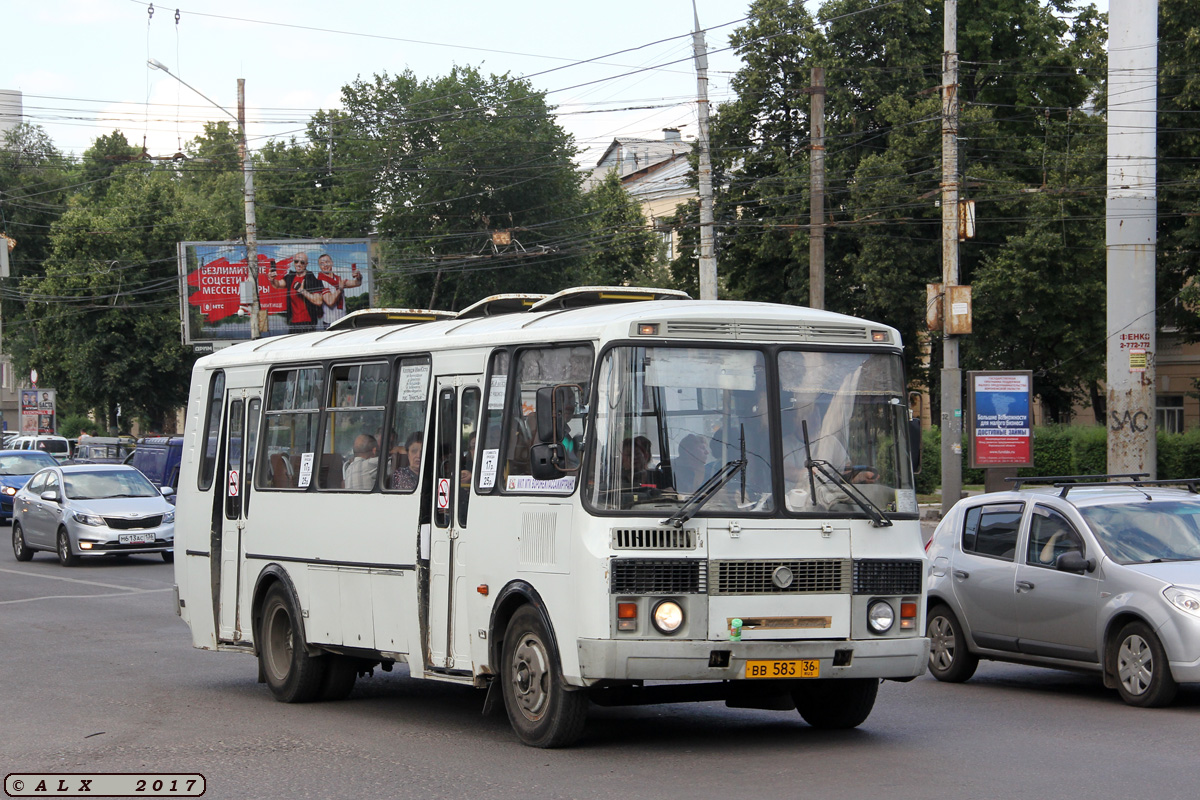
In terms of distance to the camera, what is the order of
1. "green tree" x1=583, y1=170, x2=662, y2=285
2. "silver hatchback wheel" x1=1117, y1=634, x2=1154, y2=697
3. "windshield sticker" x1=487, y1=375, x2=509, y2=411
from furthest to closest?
"green tree" x1=583, y1=170, x2=662, y2=285 < "silver hatchback wheel" x1=1117, y1=634, x2=1154, y2=697 < "windshield sticker" x1=487, y1=375, x2=509, y2=411

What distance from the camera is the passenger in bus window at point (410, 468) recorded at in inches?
411

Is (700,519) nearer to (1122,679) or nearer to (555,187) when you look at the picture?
(1122,679)

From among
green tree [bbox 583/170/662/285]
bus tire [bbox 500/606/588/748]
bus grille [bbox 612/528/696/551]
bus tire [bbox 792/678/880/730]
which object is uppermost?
green tree [bbox 583/170/662/285]

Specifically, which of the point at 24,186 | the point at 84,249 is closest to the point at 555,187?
the point at 84,249

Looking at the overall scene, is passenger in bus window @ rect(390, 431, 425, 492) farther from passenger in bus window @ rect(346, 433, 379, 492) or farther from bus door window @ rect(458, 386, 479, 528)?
bus door window @ rect(458, 386, 479, 528)

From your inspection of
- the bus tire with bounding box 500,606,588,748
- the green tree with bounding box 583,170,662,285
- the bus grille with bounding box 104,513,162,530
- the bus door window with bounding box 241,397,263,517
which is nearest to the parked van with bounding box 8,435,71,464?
the green tree with bounding box 583,170,662,285

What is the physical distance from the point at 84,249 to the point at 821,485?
64.6m

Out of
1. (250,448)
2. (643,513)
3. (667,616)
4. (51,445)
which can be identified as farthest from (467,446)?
(51,445)

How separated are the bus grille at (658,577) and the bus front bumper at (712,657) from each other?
10.8 inches

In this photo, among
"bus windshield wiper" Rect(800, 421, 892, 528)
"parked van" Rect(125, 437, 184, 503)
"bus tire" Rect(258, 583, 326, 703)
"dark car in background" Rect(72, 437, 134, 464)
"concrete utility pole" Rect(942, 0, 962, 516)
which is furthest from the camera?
"dark car in background" Rect(72, 437, 134, 464)

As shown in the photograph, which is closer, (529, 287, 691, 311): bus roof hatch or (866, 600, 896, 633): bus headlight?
(866, 600, 896, 633): bus headlight

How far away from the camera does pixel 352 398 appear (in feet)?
37.7

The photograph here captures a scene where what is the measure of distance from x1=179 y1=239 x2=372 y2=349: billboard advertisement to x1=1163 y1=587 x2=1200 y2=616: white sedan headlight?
42.2m

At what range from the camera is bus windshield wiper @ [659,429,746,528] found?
8.50m
